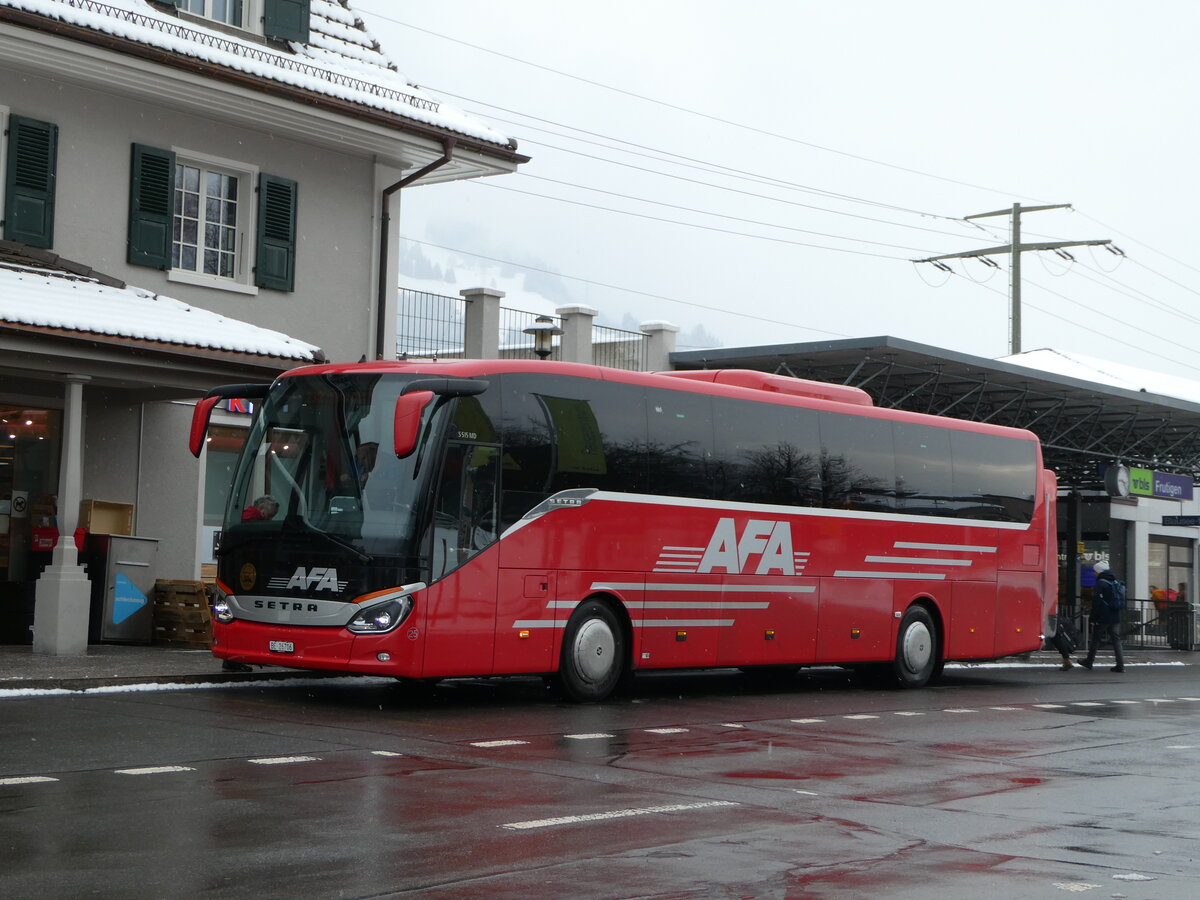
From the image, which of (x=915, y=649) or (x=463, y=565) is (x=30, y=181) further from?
(x=915, y=649)

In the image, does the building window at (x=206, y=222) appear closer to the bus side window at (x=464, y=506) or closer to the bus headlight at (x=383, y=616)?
the bus side window at (x=464, y=506)

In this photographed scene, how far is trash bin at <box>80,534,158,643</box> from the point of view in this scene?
1855 cm

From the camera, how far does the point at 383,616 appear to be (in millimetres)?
13508

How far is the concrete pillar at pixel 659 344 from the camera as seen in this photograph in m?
30.8

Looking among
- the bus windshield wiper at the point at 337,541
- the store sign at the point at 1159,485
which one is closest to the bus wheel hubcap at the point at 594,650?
the bus windshield wiper at the point at 337,541

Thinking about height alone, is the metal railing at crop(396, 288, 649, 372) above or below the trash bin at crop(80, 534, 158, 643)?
above

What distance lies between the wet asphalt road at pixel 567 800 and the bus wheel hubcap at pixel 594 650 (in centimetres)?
39

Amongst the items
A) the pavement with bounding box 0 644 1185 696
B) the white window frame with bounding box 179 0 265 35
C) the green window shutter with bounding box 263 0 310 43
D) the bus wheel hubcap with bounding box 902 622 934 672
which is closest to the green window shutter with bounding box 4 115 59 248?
the white window frame with bounding box 179 0 265 35

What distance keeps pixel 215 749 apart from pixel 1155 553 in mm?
42314

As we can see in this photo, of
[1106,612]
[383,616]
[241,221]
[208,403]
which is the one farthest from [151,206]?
[1106,612]

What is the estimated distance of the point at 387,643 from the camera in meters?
13.5

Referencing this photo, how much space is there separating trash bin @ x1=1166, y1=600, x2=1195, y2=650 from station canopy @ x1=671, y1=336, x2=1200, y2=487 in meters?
3.60

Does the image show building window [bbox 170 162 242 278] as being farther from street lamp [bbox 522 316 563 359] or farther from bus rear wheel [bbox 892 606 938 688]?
bus rear wheel [bbox 892 606 938 688]

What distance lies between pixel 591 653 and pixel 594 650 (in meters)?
0.06
